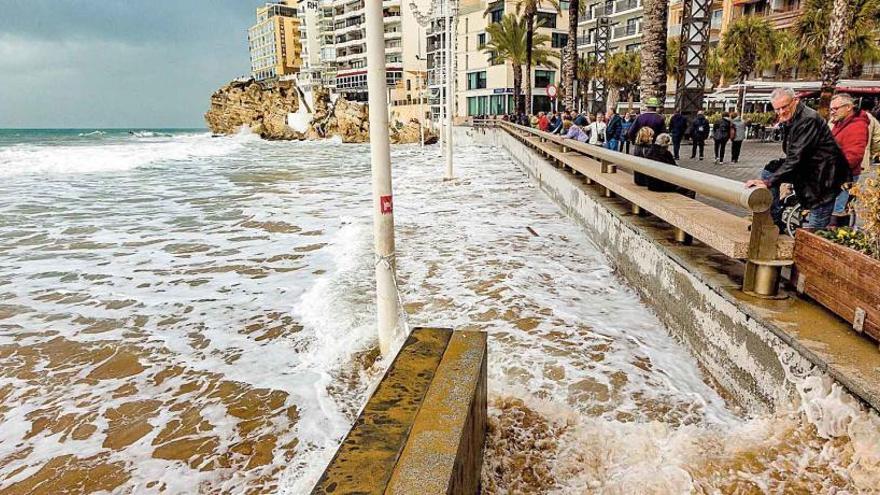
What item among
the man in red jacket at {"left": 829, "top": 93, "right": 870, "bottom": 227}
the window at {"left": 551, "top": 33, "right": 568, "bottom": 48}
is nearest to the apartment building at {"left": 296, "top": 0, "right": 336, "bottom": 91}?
the window at {"left": 551, "top": 33, "right": 568, "bottom": 48}

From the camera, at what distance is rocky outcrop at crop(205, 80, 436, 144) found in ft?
207

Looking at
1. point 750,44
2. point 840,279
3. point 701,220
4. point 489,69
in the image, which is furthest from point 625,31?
point 840,279

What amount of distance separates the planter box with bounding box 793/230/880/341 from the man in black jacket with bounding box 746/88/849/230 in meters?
1.16

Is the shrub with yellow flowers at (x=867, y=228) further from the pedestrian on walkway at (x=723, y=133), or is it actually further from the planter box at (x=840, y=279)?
the pedestrian on walkway at (x=723, y=133)

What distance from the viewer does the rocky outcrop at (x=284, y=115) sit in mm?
63125

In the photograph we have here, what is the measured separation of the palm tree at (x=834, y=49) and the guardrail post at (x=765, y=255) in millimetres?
14484

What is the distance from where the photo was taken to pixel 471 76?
72000 mm

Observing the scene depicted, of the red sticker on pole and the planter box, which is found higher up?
the red sticker on pole

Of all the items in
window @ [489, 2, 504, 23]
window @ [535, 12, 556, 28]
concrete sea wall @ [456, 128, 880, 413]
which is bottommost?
concrete sea wall @ [456, 128, 880, 413]

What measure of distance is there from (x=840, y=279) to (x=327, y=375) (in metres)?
3.51

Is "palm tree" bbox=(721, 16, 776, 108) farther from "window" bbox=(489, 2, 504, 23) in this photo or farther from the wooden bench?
the wooden bench

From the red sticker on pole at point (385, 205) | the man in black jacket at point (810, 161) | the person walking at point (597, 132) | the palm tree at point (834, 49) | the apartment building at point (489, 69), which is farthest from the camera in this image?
the apartment building at point (489, 69)

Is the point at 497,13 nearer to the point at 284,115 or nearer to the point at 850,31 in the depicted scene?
the point at 284,115

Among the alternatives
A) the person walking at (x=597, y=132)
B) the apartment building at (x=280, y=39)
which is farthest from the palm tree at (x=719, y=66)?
the apartment building at (x=280, y=39)
